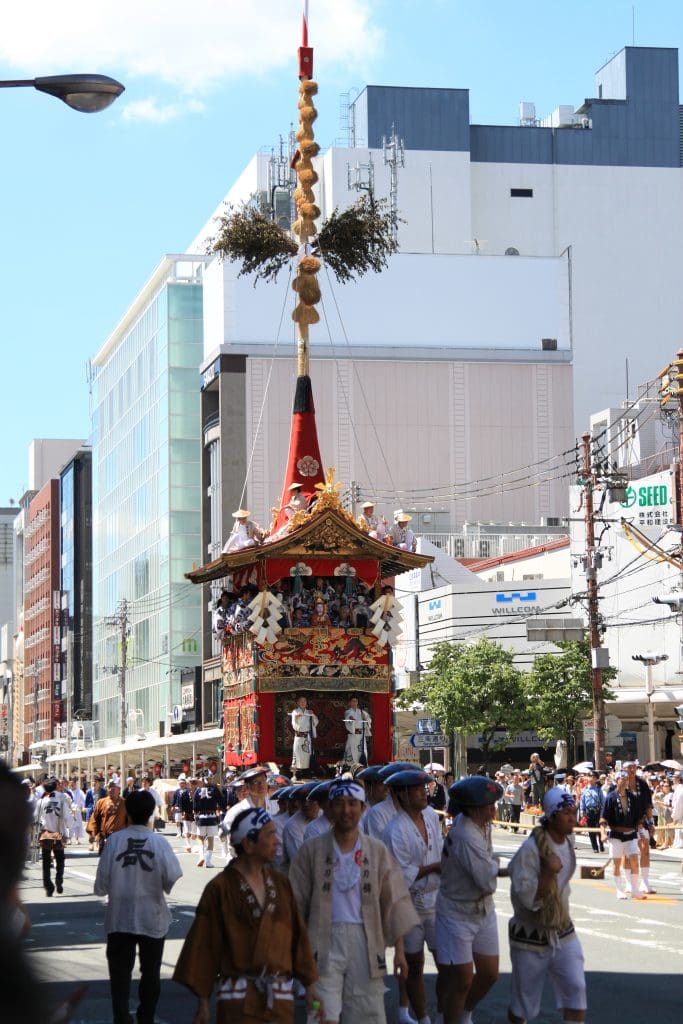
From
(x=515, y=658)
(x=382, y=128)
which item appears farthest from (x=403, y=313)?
(x=515, y=658)

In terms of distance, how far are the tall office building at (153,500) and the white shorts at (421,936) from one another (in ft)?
241

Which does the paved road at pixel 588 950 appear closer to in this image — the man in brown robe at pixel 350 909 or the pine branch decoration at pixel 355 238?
the man in brown robe at pixel 350 909

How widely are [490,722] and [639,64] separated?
51.0m

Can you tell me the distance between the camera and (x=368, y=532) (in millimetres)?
20031

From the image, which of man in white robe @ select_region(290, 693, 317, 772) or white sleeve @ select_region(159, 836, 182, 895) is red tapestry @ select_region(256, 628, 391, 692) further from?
white sleeve @ select_region(159, 836, 182, 895)

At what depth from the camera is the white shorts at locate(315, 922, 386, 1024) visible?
8.69 metres

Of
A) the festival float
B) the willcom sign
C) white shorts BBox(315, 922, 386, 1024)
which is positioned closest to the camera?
white shorts BBox(315, 922, 386, 1024)

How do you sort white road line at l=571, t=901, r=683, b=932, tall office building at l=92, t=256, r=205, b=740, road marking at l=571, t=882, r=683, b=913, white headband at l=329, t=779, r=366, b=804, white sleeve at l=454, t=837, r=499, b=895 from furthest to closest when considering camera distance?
1. tall office building at l=92, t=256, r=205, b=740
2. road marking at l=571, t=882, r=683, b=913
3. white road line at l=571, t=901, r=683, b=932
4. white sleeve at l=454, t=837, r=499, b=895
5. white headband at l=329, t=779, r=366, b=804

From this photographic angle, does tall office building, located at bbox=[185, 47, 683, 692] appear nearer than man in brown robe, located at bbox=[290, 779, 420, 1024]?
No

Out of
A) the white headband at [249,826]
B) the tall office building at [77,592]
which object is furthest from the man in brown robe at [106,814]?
the tall office building at [77,592]

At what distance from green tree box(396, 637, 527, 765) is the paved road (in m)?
27.5

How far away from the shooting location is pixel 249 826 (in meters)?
7.81

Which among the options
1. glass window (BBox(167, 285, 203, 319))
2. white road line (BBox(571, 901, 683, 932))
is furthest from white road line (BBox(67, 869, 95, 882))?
glass window (BBox(167, 285, 203, 319))

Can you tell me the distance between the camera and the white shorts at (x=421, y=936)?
11.4m
